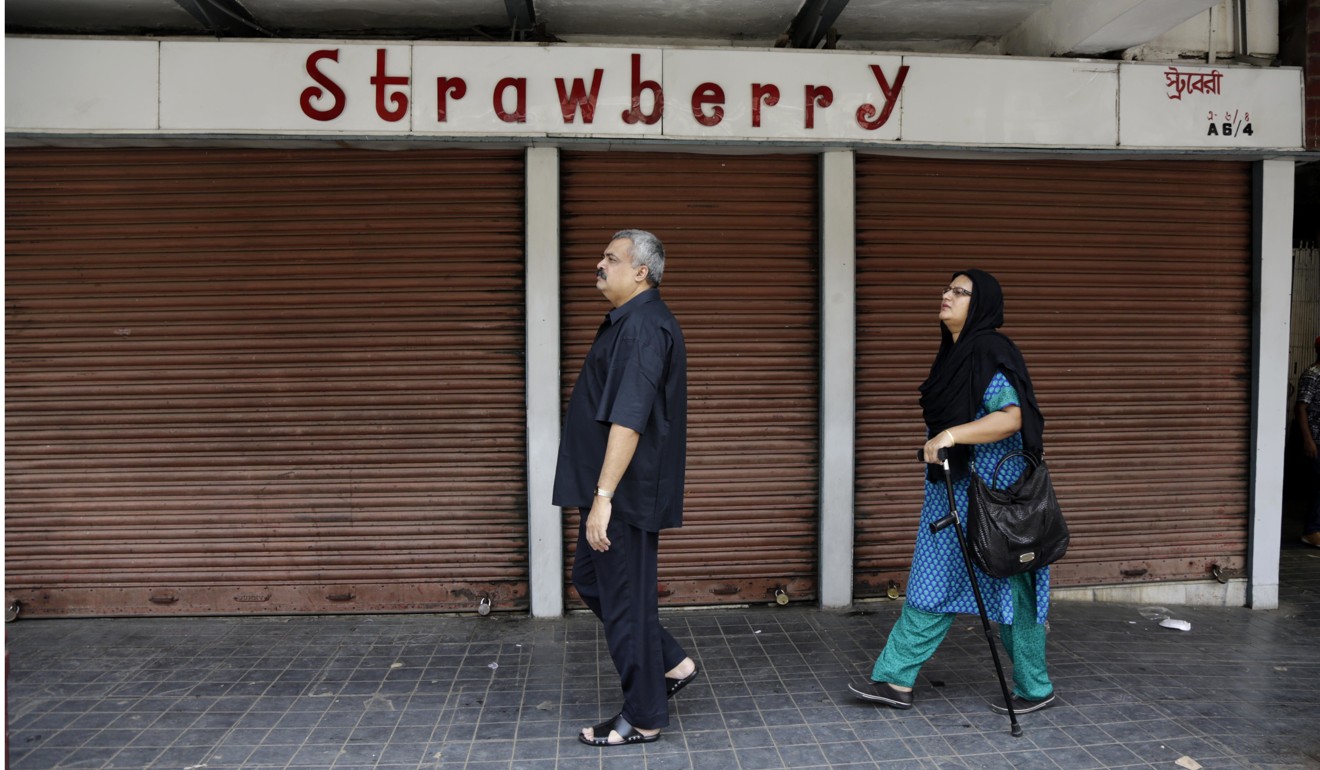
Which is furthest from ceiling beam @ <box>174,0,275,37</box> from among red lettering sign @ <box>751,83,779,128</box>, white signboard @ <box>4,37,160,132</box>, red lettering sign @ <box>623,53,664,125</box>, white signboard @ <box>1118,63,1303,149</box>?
white signboard @ <box>1118,63,1303,149</box>

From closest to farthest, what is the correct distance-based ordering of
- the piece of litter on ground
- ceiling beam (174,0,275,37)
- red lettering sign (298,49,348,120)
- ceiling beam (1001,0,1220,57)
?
ceiling beam (1001,0,1220,57) < ceiling beam (174,0,275,37) < red lettering sign (298,49,348,120) < the piece of litter on ground

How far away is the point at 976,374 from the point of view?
363 cm

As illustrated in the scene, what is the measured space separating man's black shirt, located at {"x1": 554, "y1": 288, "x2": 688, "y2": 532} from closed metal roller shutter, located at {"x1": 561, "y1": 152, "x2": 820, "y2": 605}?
174cm

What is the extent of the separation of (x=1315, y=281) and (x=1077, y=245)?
483 centimetres

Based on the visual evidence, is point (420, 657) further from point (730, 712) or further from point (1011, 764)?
point (1011, 764)

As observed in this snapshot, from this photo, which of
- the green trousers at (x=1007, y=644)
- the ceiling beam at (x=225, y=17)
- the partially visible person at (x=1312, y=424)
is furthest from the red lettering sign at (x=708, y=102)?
the partially visible person at (x=1312, y=424)

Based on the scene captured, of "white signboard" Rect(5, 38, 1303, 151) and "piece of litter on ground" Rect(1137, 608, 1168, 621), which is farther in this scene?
"piece of litter on ground" Rect(1137, 608, 1168, 621)

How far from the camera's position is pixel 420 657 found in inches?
183

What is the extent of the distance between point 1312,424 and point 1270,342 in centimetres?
247

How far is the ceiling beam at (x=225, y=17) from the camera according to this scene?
4.78 metres

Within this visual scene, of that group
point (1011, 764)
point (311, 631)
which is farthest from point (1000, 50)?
point (311, 631)

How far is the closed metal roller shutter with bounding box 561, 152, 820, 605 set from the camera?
5309 millimetres

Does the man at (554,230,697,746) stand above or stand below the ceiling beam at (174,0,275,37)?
below

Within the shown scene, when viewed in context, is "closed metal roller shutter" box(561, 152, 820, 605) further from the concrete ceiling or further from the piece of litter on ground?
the piece of litter on ground
